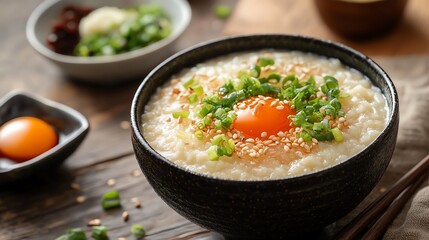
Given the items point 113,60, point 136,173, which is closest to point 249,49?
point 136,173

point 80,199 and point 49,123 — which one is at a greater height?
point 49,123

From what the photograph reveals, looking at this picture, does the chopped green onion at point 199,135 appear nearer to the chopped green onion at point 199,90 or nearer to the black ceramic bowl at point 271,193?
the black ceramic bowl at point 271,193

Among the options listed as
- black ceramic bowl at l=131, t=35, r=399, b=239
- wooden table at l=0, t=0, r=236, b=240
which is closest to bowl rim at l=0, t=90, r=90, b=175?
wooden table at l=0, t=0, r=236, b=240

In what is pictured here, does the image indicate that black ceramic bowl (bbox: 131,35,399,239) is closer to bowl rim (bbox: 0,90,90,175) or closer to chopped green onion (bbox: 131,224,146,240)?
chopped green onion (bbox: 131,224,146,240)

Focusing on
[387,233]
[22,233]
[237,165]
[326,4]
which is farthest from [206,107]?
[326,4]

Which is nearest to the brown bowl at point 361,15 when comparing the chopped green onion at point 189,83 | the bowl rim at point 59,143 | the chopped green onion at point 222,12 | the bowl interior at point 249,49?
the chopped green onion at point 222,12

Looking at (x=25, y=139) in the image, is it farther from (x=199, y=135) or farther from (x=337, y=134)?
(x=337, y=134)
